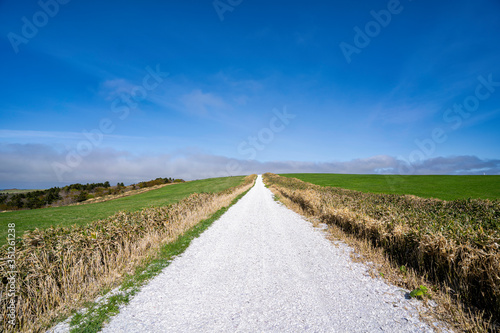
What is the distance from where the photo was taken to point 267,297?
4578mm

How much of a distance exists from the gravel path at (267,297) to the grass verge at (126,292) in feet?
0.70

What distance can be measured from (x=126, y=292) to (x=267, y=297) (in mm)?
3331

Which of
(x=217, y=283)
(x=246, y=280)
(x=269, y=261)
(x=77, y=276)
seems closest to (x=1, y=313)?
(x=77, y=276)

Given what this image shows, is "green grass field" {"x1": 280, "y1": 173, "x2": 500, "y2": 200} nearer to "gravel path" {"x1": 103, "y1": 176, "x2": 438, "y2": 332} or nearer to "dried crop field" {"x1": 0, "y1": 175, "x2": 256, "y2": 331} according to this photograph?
"gravel path" {"x1": 103, "y1": 176, "x2": 438, "y2": 332}

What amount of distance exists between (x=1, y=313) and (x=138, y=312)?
227 cm

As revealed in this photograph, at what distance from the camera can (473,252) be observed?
4.27m

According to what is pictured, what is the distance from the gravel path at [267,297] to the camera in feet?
12.0

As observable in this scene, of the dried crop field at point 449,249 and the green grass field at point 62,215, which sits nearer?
the dried crop field at point 449,249

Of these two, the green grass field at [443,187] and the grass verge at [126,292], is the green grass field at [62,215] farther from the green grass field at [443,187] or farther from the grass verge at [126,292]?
the green grass field at [443,187]

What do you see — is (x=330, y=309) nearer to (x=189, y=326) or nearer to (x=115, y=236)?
(x=189, y=326)

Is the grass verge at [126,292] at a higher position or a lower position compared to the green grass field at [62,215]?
lower

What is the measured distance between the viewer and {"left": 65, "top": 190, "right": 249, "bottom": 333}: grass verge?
3.62 m

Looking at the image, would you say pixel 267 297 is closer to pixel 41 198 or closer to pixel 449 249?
pixel 449 249

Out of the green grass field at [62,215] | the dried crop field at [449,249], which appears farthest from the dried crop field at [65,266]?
the dried crop field at [449,249]
